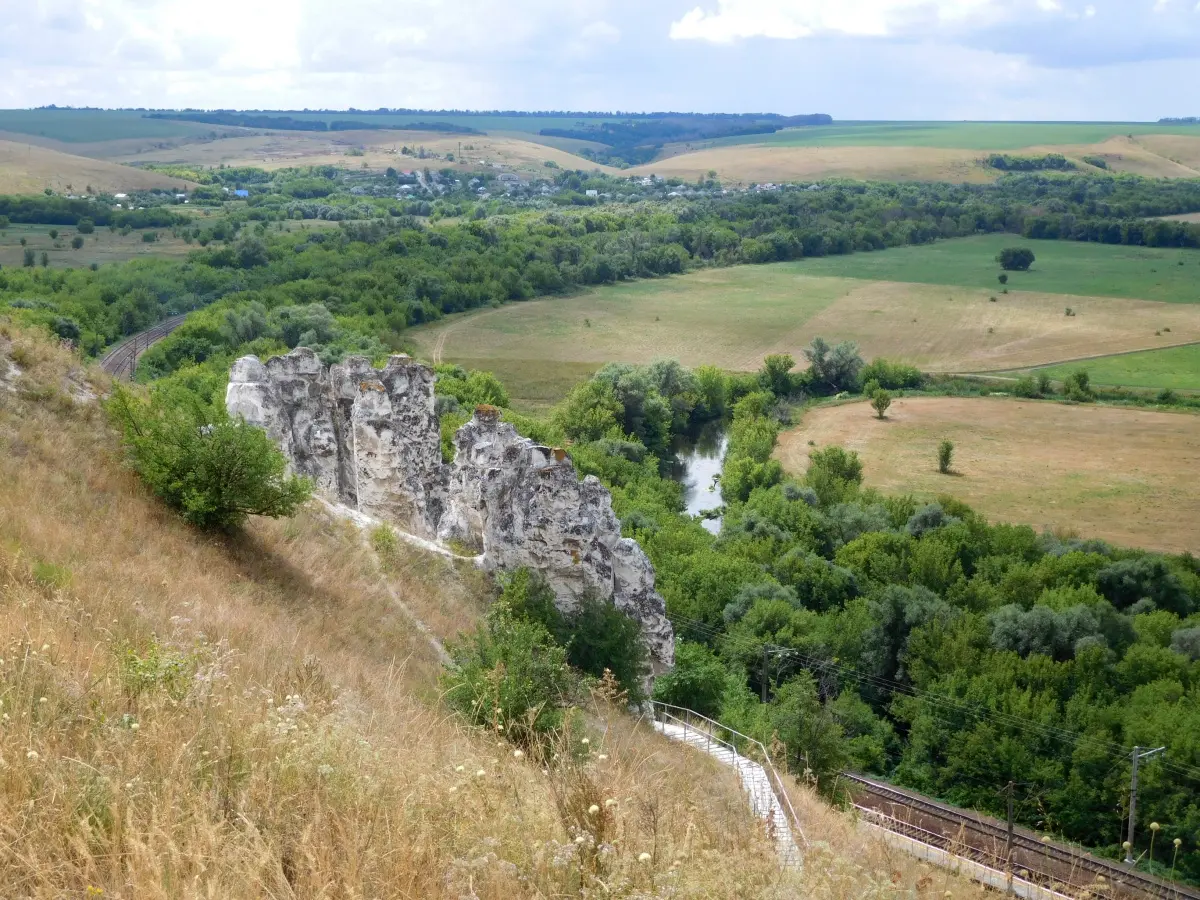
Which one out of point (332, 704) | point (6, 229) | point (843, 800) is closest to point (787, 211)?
point (6, 229)

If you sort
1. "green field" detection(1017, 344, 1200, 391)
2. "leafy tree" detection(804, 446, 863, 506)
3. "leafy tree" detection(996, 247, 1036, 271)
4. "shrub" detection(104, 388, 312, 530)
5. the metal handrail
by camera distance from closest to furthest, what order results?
the metal handrail < "shrub" detection(104, 388, 312, 530) < "leafy tree" detection(804, 446, 863, 506) < "green field" detection(1017, 344, 1200, 391) < "leafy tree" detection(996, 247, 1036, 271)

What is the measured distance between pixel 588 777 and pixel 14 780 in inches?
132

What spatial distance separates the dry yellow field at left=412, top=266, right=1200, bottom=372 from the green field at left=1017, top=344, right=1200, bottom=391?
198cm

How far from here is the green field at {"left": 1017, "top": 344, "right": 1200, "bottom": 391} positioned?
243ft

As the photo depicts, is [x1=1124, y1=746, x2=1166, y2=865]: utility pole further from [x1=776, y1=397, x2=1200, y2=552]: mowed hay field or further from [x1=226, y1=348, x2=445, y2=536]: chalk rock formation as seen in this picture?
[x1=776, y1=397, x2=1200, y2=552]: mowed hay field

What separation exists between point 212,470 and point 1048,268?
112130mm

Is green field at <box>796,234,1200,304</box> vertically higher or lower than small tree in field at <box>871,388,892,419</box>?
higher

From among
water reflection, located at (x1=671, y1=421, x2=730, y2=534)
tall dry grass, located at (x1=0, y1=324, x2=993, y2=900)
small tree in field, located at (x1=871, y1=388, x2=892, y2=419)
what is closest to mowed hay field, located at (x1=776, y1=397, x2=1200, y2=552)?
small tree in field, located at (x1=871, y1=388, x2=892, y2=419)

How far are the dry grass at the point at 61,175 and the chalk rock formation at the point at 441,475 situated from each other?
118535mm

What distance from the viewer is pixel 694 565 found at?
38.4 metres

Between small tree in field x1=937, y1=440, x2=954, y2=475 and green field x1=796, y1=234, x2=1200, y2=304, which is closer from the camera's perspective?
small tree in field x1=937, y1=440, x2=954, y2=475

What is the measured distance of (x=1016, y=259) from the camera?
372ft

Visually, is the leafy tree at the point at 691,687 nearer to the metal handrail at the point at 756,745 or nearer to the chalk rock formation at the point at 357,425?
the metal handrail at the point at 756,745

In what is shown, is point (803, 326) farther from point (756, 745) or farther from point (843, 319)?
point (756, 745)
